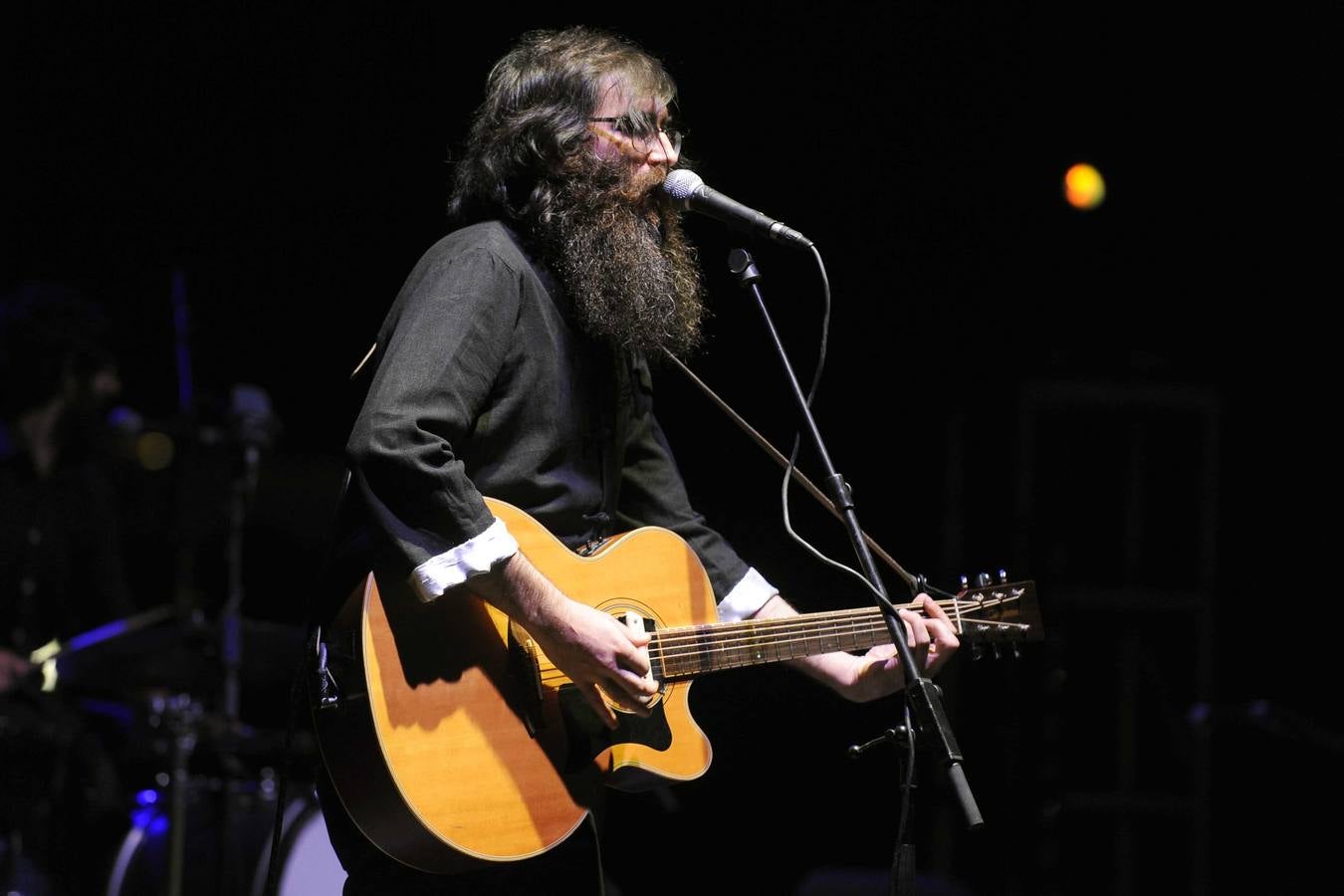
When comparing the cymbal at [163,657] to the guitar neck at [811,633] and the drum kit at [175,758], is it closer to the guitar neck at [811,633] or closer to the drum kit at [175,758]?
the drum kit at [175,758]

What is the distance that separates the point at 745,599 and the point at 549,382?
2.22 feet

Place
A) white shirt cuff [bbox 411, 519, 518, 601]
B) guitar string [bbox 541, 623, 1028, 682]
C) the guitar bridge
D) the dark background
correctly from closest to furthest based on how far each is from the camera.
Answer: white shirt cuff [bbox 411, 519, 518, 601], the guitar bridge, guitar string [bbox 541, 623, 1028, 682], the dark background

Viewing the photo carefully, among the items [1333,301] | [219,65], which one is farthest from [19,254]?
[1333,301]

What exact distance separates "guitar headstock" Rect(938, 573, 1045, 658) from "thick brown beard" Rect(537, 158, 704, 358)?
800 mm

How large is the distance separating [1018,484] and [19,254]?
4.28m

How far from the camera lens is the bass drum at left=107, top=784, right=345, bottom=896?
422cm

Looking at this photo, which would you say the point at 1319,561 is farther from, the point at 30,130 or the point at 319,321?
the point at 30,130

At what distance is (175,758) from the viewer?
4184mm

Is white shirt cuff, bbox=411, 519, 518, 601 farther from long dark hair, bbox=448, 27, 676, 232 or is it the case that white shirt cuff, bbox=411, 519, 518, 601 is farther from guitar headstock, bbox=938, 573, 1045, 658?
guitar headstock, bbox=938, 573, 1045, 658

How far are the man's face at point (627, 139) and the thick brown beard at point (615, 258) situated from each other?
0.05 feet

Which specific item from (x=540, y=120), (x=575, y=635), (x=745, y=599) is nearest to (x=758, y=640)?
(x=745, y=599)

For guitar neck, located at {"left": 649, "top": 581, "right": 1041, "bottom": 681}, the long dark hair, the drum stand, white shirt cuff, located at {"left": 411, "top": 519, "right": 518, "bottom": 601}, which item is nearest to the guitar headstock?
guitar neck, located at {"left": 649, "top": 581, "right": 1041, "bottom": 681}

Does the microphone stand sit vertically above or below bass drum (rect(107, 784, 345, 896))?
above

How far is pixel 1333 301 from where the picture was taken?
19.5ft
